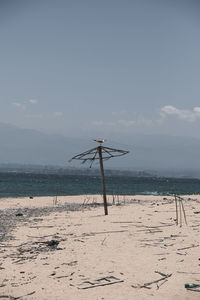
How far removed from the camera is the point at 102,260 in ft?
32.1

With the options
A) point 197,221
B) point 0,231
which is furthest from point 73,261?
point 197,221

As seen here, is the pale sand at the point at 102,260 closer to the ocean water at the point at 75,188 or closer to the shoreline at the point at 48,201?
the ocean water at the point at 75,188

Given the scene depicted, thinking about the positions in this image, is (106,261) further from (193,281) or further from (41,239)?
(41,239)

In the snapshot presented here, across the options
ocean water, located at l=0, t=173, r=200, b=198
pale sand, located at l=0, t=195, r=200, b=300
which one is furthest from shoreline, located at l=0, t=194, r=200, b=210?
pale sand, located at l=0, t=195, r=200, b=300

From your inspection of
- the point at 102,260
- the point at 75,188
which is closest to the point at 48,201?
the point at 102,260

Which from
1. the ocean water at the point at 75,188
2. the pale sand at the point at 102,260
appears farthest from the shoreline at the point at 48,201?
the pale sand at the point at 102,260

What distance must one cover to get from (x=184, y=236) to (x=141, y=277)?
5237 millimetres

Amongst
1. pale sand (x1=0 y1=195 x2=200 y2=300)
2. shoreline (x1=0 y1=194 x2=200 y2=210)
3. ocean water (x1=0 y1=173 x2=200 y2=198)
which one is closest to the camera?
pale sand (x1=0 y1=195 x2=200 y2=300)

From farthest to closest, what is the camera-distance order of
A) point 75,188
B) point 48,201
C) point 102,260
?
point 75,188 < point 48,201 < point 102,260

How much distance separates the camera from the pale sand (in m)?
7.37

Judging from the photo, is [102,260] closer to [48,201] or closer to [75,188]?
[48,201]

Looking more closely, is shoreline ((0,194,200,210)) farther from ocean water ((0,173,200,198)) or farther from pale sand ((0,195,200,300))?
pale sand ((0,195,200,300))

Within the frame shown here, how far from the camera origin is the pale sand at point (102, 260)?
290 inches

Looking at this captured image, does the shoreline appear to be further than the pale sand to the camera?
Yes
